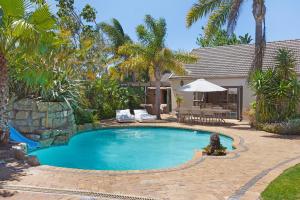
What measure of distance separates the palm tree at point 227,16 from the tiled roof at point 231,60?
162 inches

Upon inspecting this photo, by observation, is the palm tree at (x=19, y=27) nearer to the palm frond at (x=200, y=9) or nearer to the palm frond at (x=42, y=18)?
the palm frond at (x=42, y=18)

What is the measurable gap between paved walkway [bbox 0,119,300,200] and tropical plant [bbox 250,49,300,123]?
7779mm

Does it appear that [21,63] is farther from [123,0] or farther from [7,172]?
[123,0]

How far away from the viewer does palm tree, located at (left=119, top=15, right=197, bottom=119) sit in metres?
24.1

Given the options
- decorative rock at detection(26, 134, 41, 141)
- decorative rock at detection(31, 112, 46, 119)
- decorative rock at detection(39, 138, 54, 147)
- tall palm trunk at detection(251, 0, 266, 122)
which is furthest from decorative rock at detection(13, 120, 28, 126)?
tall palm trunk at detection(251, 0, 266, 122)

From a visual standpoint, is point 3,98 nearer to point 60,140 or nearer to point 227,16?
Result: point 60,140

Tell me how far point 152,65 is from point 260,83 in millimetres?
8876

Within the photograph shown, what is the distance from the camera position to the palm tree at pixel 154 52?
79.0ft

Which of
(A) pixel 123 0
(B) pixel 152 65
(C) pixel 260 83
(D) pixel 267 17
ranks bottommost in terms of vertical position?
(C) pixel 260 83

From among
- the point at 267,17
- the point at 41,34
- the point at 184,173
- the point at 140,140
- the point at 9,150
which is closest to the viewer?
the point at 184,173

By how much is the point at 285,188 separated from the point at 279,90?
11951 mm

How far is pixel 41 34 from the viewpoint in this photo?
9.86 meters

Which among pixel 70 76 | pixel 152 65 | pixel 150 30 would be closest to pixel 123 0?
pixel 150 30

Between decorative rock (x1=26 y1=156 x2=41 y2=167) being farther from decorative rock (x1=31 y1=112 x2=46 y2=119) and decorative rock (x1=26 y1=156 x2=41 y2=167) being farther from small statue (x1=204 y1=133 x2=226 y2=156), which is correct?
decorative rock (x1=31 y1=112 x2=46 y2=119)
